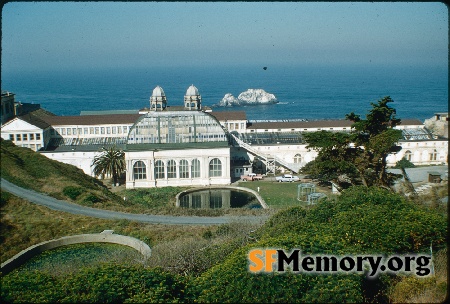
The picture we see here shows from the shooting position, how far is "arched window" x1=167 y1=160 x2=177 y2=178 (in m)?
37.9

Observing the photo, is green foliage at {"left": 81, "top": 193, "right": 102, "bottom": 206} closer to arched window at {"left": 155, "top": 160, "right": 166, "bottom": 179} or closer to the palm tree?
the palm tree

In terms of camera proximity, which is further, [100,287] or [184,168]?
[184,168]

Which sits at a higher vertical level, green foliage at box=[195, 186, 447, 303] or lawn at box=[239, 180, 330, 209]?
green foliage at box=[195, 186, 447, 303]

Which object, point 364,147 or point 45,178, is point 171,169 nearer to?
point 45,178

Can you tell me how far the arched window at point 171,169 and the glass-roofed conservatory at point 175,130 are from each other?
6.21 feet

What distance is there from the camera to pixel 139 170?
37.6 metres

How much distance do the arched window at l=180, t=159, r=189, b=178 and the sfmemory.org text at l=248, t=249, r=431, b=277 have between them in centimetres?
2615

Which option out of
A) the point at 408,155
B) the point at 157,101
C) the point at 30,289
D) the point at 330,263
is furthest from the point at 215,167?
the point at 30,289

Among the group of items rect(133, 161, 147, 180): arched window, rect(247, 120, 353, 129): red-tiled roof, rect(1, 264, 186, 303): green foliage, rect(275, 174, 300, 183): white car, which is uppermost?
rect(247, 120, 353, 129): red-tiled roof

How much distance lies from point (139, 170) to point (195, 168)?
16.4 feet

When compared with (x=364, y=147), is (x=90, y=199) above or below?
below

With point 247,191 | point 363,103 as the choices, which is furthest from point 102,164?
point 363,103

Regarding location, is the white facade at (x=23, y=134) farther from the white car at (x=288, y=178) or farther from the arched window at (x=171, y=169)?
the white car at (x=288, y=178)

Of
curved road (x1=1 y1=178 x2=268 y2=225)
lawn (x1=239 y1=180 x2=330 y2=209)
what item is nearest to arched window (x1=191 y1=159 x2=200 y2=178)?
lawn (x1=239 y1=180 x2=330 y2=209)
